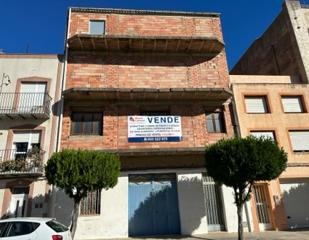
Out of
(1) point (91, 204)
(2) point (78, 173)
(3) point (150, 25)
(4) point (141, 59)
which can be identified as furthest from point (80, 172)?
(3) point (150, 25)

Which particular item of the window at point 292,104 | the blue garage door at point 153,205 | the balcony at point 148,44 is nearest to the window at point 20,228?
the blue garage door at point 153,205

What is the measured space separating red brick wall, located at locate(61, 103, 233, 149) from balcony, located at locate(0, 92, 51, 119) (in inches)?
51.1

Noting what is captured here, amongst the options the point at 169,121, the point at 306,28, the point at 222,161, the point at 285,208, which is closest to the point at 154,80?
the point at 169,121

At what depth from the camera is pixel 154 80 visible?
57.3 ft

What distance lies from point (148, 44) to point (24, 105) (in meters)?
8.44

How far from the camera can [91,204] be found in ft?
47.8

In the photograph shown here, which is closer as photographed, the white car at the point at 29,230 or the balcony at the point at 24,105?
the white car at the point at 29,230

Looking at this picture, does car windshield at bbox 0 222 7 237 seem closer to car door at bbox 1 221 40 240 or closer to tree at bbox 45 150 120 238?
car door at bbox 1 221 40 240

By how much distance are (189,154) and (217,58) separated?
23.5ft

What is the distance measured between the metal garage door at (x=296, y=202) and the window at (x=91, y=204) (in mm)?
10566

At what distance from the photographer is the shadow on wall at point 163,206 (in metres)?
14.6

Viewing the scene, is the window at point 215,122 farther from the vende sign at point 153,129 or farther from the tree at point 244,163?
the tree at point 244,163

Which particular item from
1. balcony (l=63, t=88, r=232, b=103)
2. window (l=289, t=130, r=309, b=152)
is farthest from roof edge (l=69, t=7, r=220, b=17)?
window (l=289, t=130, r=309, b=152)

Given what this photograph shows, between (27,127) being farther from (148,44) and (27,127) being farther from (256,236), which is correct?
(256,236)
